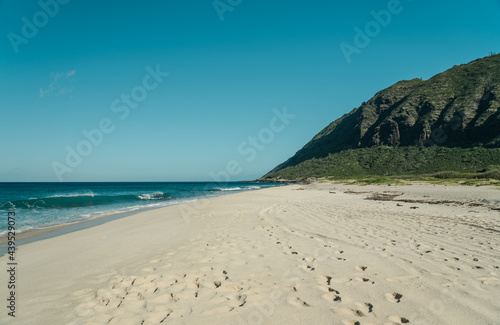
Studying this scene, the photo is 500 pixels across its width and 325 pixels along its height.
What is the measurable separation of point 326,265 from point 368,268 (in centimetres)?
74

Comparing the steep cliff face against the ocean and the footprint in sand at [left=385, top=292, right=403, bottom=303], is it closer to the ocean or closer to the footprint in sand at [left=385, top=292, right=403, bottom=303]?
the ocean

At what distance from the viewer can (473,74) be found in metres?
81.7

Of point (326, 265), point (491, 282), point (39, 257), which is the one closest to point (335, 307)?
point (326, 265)

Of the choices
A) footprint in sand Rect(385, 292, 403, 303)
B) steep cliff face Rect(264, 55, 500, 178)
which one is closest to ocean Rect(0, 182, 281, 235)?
footprint in sand Rect(385, 292, 403, 303)

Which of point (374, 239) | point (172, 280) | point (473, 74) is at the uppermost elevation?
point (473, 74)

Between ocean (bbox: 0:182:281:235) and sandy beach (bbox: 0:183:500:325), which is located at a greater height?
ocean (bbox: 0:182:281:235)

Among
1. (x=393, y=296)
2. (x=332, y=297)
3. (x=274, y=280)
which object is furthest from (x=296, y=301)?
(x=393, y=296)

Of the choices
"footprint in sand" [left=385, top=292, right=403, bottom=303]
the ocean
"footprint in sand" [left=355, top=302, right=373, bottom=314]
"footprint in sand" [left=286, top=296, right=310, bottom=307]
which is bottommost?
"footprint in sand" [left=385, top=292, right=403, bottom=303]

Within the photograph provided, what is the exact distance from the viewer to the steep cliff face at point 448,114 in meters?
67.0

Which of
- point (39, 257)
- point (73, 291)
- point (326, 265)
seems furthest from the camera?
point (39, 257)

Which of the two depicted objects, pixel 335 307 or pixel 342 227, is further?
pixel 342 227

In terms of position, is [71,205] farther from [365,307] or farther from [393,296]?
[393,296]

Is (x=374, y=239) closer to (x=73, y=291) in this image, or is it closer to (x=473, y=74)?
(x=73, y=291)

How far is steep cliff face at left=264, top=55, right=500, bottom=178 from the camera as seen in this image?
67.0m
